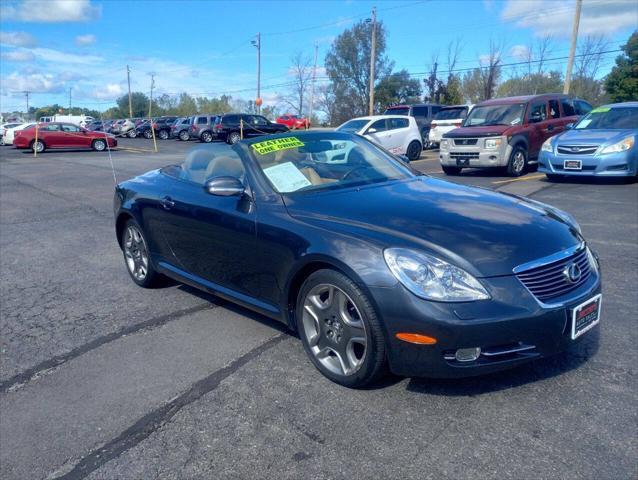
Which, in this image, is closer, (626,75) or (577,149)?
(577,149)

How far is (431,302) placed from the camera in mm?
2711

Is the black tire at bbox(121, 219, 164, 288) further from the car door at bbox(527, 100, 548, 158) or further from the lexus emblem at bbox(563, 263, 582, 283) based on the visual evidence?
the car door at bbox(527, 100, 548, 158)

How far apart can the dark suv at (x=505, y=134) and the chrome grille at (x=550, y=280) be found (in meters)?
9.90

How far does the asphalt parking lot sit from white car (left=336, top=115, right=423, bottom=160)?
12522mm

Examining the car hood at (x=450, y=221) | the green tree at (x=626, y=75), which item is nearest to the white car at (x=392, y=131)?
the car hood at (x=450, y=221)

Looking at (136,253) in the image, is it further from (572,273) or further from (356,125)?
(356,125)

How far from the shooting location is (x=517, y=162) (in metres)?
12.7

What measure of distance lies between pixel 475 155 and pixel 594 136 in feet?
8.68

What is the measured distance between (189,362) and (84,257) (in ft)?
11.6

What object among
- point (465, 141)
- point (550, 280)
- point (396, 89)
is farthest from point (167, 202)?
point (396, 89)

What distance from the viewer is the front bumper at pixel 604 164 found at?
10.4m

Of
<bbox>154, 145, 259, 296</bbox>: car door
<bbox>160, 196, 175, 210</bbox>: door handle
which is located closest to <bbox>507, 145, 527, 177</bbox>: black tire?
<bbox>154, 145, 259, 296</bbox>: car door

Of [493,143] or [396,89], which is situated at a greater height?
[396,89]

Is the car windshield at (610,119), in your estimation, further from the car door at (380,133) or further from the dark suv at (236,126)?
the dark suv at (236,126)
